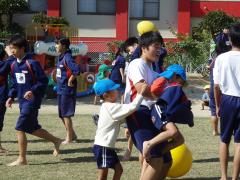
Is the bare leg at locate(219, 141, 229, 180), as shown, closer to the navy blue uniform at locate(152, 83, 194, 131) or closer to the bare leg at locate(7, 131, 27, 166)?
the navy blue uniform at locate(152, 83, 194, 131)

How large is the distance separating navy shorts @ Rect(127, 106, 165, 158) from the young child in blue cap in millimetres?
112

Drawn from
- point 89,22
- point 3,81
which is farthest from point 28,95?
point 89,22

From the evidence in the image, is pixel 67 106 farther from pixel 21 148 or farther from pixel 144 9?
pixel 144 9

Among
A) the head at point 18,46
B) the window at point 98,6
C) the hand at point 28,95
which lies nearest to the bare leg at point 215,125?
the hand at point 28,95

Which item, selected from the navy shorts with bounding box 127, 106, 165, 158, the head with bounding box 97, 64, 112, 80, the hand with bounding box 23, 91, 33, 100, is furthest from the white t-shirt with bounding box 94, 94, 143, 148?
the head with bounding box 97, 64, 112, 80

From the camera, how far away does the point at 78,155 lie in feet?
27.1

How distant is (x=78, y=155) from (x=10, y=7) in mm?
15131

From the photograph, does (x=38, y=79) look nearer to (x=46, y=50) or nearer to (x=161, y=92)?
(x=161, y=92)

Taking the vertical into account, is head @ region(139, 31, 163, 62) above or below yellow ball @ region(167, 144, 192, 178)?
above

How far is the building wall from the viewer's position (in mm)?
24422

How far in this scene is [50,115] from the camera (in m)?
12.4

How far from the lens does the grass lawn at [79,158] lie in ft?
23.3

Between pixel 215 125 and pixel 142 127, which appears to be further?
pixel 215 125

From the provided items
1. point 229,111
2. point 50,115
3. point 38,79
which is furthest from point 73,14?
point 229,111
